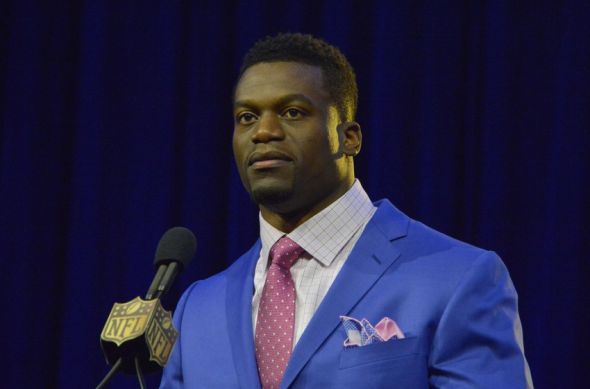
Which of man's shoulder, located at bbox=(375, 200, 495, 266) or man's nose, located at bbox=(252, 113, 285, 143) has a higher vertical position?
man's nose, located at bbox=(252, 113, 285, 143)

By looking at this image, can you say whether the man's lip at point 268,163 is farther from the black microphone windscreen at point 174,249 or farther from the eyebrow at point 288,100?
the black microphone windscreen at point 174,249

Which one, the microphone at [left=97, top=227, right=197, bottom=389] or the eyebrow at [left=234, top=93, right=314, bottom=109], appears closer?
the microphone at [left=97, top=227, right=197, bottom=389]

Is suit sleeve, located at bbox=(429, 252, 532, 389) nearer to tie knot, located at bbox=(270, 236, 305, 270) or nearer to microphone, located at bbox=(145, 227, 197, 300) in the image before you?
tie knot, located at bbox=(270, 236, 305, 270)

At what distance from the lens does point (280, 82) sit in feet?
6.85

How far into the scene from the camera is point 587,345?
9.66 feet

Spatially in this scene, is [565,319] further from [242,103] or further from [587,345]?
[242,103]

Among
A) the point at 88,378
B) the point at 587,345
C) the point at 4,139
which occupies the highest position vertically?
the point at 4,139

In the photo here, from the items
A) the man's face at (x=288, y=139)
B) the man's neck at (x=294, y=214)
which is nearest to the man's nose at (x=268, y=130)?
the man's face at (x=288, y=139)

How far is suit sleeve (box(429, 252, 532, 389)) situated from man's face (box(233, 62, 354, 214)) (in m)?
0.38

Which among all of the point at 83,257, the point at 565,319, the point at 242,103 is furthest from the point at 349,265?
the point at 83,257

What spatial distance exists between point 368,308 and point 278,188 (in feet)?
1.00

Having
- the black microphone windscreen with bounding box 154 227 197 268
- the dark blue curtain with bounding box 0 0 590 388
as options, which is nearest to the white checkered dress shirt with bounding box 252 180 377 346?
the black microphone windscreen with bounding box 154 227 197 268

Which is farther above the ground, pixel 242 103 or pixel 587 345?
pixel 242 103

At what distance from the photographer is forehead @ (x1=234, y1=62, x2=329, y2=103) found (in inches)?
81.5
